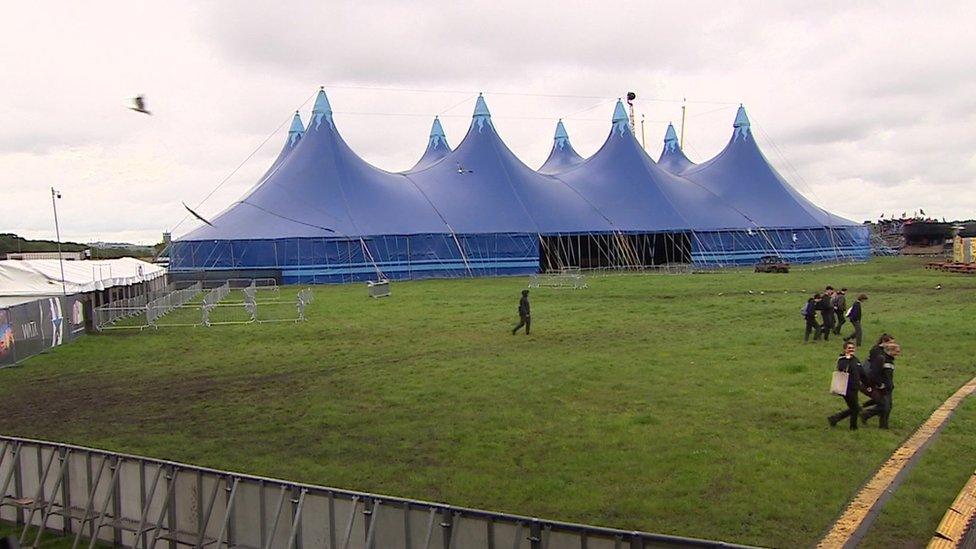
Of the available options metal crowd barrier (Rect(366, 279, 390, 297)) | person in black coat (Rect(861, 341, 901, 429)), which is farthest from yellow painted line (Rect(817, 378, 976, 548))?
metal crowd barrier (Rect(366, 279, 390, 297))

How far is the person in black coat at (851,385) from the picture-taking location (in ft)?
36.0

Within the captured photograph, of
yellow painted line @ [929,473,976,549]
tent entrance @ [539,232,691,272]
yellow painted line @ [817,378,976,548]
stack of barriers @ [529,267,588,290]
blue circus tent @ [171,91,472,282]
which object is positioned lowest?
yellow painted line @ [817,378,976,548]

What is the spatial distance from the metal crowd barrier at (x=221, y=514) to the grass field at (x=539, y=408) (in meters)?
2.04

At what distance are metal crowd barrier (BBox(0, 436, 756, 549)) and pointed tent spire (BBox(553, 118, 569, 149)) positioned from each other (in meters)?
63.8

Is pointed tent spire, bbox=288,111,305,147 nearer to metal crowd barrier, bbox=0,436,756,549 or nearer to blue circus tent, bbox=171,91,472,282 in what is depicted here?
blue circus tent, bbox=171,91,472,282

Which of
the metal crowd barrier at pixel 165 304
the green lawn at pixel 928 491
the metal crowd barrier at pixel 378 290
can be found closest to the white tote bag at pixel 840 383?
the green lawn at pixel 928 491

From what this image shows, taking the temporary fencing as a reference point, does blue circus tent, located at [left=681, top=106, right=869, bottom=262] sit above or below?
above

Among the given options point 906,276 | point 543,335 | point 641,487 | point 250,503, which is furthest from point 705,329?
point 906,276

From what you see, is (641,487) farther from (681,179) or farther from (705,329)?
(681,179)

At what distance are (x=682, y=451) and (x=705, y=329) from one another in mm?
12095

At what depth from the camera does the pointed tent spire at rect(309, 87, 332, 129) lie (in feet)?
173

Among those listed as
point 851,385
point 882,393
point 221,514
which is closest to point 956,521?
point 851,385

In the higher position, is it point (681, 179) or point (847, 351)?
point (681, 179)

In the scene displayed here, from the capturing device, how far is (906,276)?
40844 millimetres
